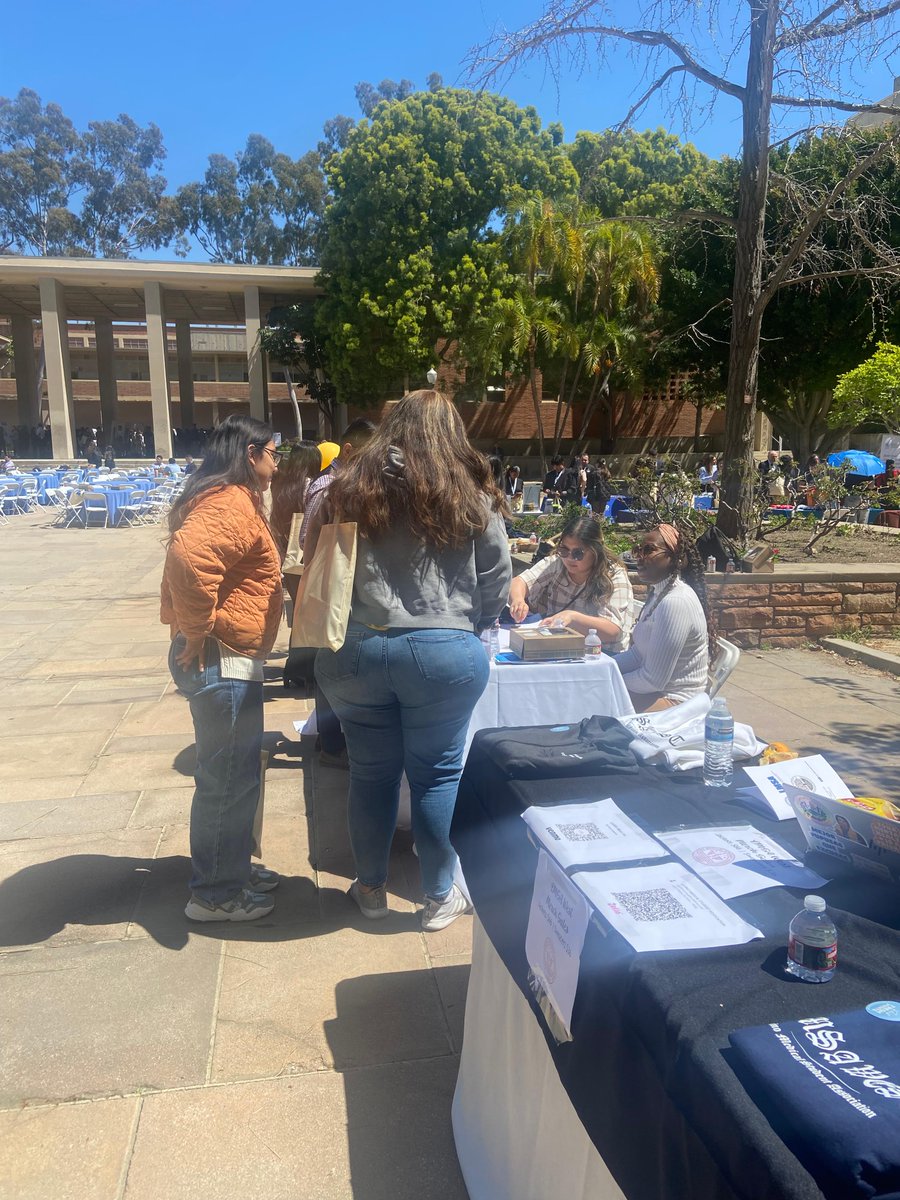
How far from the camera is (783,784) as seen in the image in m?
1.89

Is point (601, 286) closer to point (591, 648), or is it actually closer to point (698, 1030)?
point (591, 648)

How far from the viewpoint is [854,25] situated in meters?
6.81

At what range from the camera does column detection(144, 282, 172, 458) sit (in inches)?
1302

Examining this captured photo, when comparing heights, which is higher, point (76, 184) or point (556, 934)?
point (76, 184)

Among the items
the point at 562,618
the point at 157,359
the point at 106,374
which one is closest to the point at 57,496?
the point at 157,359

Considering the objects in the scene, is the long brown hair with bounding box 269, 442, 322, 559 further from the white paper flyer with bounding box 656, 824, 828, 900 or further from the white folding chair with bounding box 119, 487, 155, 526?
the white folding chair with bounding box 119, 487, 155, 526

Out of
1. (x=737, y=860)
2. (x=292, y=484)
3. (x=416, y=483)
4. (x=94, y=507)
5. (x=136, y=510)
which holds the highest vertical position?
(x=416, y=483)

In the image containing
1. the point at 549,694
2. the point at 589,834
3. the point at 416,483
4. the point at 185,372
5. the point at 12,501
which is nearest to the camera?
the point at 589,834

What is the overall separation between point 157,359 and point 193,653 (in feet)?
110

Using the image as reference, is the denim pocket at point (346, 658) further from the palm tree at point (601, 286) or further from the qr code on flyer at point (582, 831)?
the palm tree at point (601, 286)

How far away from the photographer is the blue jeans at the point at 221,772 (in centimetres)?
292

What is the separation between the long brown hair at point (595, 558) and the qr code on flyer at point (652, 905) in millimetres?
2775

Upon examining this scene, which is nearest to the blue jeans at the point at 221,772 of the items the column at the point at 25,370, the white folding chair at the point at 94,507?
the white folding chair at the point at 94,507

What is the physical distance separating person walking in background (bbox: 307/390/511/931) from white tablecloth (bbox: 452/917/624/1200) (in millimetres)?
710
